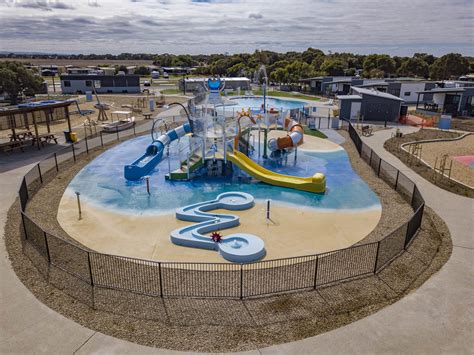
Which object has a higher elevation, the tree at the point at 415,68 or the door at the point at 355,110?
the tree at the point at 415,68

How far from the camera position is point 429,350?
9.66 meters

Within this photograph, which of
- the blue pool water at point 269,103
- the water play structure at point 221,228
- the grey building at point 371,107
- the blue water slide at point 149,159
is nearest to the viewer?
the water play structure at point 221,228

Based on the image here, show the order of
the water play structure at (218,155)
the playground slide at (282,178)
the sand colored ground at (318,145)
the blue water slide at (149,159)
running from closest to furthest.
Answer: the playground slide at (282,178) < the water play structure at (218,155) < the blue water slide at (149,159) < the sand colored ground at (318,145)

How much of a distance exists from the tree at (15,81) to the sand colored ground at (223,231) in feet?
149

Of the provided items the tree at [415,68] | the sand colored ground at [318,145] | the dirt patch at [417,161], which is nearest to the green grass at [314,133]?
the sand colored ground at [318,145]

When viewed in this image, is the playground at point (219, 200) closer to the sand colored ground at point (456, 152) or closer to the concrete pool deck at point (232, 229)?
the concrete pool deck at point (232, 229)

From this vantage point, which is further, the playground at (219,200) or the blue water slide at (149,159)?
the blue water slide at (149,159)

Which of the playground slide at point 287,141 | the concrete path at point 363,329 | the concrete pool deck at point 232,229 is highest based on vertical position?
the playground slide at point 287,141

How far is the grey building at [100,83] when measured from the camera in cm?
7231

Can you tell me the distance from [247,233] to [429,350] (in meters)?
9.00

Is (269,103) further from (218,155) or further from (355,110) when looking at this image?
(218,155)

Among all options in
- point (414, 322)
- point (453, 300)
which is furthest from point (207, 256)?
point (453, 300)

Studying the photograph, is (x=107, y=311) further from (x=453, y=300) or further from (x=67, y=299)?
(x=453, y=300)

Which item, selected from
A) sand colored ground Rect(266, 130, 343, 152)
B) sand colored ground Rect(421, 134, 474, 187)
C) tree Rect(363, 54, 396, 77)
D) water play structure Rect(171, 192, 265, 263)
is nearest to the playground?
water play structure Rect(171, 192, 265, 263)
